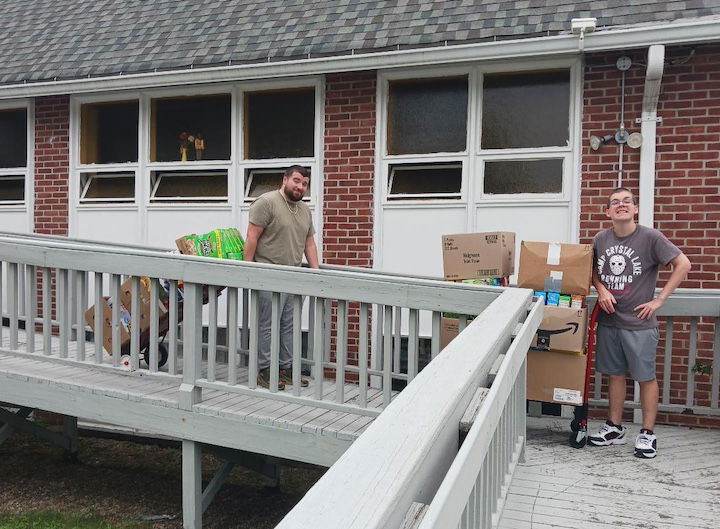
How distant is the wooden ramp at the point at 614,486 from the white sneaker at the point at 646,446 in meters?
0.04

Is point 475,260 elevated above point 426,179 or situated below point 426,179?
below

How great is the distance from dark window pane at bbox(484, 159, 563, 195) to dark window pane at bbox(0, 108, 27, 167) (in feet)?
17.9

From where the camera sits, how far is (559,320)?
3.76 meters

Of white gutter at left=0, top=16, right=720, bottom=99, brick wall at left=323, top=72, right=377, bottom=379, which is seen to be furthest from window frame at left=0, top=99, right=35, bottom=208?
brick wall at left=323, top=72, right=377, bottom=379

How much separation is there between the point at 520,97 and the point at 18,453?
6215mm

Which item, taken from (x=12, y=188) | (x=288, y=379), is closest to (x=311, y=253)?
(x=288, y=379)

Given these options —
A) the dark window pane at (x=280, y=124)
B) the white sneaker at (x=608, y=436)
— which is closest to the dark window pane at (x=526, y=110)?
the dark window pane at (x=280, y=124)

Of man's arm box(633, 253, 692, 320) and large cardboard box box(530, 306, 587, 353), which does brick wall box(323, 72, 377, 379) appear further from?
man's arm box(633, 253, 692, 320)

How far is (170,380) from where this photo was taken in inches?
160

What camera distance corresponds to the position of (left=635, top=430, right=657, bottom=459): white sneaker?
3.61 m

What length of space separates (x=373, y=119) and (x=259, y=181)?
1.40 m

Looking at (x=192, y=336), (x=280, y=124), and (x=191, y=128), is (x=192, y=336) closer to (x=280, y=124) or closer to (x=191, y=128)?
(x=280, y=124)

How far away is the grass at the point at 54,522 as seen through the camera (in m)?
4.82

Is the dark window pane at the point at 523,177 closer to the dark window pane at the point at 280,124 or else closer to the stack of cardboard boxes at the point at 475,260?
the stack of cardboard boxes at the point at 475,260
